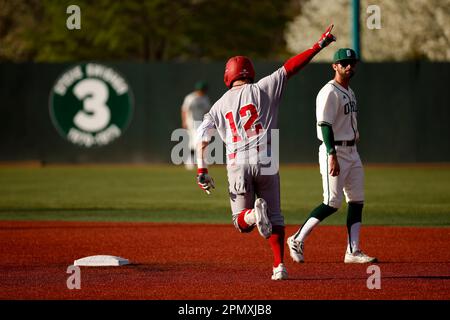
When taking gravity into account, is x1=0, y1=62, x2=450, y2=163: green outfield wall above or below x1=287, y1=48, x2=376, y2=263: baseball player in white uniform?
above

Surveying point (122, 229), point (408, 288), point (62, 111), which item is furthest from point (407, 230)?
point (62, 111)

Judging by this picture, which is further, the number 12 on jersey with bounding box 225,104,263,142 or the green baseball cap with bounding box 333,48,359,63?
the green baseball cap with bounding box 333,48,359,63

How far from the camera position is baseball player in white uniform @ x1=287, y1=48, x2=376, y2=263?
10117 millimetres

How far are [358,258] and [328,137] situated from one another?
4.37 feet

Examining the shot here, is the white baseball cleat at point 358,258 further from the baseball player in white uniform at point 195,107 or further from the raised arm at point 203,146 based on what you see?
the baseball player in white uniform at point 195,107

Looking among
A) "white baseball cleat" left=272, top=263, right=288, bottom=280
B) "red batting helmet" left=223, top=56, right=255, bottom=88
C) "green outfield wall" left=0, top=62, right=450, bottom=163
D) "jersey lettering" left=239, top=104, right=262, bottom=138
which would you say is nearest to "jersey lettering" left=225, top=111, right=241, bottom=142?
"jersey lettering" left=239, top=104, right=262, bottom=138

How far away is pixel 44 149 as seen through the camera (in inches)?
1089

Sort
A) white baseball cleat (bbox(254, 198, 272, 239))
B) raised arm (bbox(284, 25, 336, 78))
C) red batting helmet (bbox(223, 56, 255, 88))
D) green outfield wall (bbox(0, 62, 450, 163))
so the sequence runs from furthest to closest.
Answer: green outfield wall (bbox(0, 62, 450, 163))
red batting helmet (bbox(223, 56, 255, 88))
raised arm (bbox(284, 25, 336, 78))
white baseball cleat (bbox(254, 198, 272, 239))

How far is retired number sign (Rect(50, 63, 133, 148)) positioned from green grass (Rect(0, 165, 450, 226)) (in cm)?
130

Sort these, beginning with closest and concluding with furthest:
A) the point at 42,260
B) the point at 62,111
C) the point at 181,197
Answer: the point at 42,260 < the point at 181,197 < the point at 62,111

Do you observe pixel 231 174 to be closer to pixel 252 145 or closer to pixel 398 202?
pixel 252 145

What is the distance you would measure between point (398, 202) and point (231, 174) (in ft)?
29.0

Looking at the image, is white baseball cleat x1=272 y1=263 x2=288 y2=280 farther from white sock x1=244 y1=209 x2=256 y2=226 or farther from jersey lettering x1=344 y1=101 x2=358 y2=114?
jersey lettering x1=344 y1=101 x2=358 y2=114
